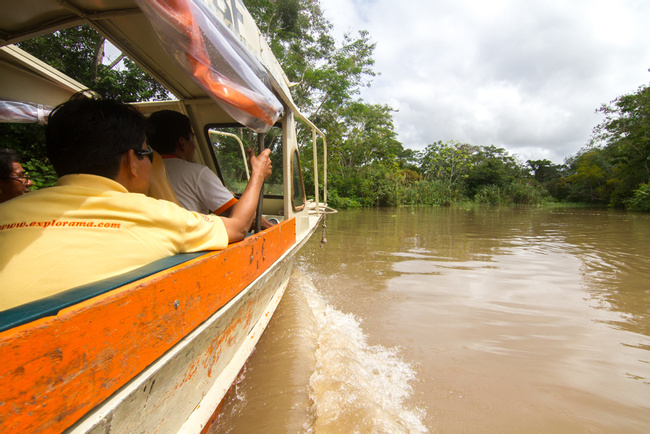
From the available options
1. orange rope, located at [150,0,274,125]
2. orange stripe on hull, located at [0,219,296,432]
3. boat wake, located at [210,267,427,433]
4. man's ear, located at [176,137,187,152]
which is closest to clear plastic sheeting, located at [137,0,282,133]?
orange rope, located at [150,0,274,125]

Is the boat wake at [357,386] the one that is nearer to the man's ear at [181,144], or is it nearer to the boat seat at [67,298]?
the boat seat at [67,298]

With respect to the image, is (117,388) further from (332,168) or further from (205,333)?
(332,168)

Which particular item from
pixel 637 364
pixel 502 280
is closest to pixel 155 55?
pixel 637 364

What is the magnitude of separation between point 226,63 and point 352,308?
114 inches

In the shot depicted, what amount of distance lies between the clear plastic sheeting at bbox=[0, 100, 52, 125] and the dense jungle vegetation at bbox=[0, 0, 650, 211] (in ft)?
8.80

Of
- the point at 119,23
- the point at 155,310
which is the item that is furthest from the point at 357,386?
the point at 119,23

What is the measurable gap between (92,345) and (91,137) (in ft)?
2.68

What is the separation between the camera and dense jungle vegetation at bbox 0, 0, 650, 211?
897 cm

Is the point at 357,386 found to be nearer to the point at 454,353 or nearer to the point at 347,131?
the point at 454,353

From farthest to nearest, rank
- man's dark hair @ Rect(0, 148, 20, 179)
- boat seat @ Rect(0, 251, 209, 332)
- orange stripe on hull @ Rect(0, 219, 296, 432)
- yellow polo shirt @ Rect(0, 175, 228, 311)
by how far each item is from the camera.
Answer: man's dark hair @ Rect(0, 148, 20, 179) → yellow polo shirt @ Rect(0, 175, 228, 311) → boat seat @ Rect(0, 251, 209, 332) → orange stripe on hull @ Rect(0, 219, 296, 432)

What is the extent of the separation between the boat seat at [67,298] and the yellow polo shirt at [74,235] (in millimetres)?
52

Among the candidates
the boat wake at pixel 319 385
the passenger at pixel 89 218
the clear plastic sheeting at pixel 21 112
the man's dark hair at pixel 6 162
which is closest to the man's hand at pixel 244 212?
the passenger at pixel 89 218

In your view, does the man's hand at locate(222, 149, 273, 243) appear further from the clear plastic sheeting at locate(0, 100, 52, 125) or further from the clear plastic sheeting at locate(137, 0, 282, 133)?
the clear plastic sheeting at locate(0, 100, 52, 125)

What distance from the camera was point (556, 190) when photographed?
Result: 144ft
